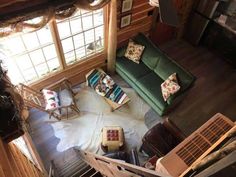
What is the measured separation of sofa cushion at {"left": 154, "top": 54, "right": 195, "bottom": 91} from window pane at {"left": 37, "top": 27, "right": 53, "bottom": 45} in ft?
7.68

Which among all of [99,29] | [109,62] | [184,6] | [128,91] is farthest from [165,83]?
[184,6]

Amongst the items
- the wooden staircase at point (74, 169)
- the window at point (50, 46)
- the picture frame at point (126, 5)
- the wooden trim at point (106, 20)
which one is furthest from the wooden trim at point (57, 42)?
the wooden staircase at point (74, 169)

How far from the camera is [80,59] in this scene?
5008 millimetres

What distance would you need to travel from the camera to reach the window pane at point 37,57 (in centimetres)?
427

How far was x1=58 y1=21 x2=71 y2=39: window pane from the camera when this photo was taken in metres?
4.27

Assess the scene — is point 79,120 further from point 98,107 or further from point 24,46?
point 24,46

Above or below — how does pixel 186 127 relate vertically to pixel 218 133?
below

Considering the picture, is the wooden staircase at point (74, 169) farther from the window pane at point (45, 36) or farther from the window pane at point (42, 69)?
the window pane at point (45, 36)

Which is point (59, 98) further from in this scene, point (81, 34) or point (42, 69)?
point (81, 34)

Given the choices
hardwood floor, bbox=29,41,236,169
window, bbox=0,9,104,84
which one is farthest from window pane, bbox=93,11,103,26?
hardwood floor, bbox=29,41,236,169

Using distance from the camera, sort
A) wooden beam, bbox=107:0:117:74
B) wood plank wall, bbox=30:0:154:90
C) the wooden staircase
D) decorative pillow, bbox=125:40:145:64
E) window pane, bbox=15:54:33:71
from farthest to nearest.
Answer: decorative pillow, bbox=125:40:145:64, wood plank wall, bbox=30:0:154:90, wooden beam, bbox=107:0:117:74, window pane, bbox=15:54:33:71, the wooden staircase

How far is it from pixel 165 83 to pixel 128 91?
0.97 metres

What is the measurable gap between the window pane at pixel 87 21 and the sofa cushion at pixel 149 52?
1.21 meters

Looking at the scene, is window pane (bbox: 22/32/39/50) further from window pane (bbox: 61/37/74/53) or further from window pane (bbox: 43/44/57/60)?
window pane (bbox: 61/37/74/53)
